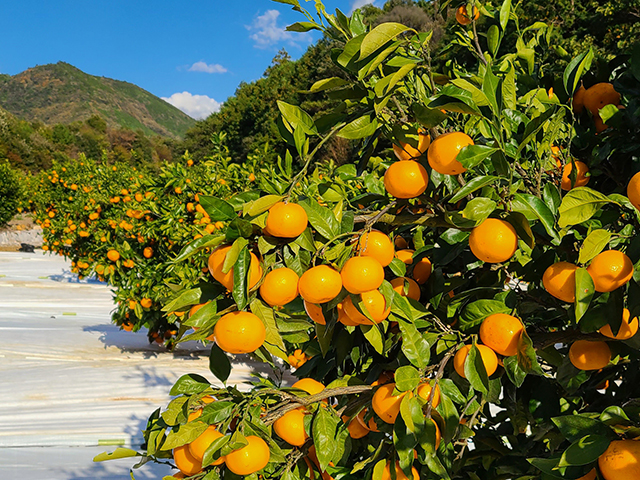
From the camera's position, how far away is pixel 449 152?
1.55 ft

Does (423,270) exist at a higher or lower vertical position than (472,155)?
lower

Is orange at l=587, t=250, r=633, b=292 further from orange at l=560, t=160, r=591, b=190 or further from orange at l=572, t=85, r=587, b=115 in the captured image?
orange at l=572, t=85, r=587, b=115

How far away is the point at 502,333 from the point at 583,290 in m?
0.11

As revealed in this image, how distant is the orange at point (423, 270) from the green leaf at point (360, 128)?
28 centimetres

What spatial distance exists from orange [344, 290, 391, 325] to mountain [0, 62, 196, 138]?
48.9 m

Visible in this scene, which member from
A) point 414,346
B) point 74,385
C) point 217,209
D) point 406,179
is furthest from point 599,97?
point 74,385

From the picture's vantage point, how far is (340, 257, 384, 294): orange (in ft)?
1.44

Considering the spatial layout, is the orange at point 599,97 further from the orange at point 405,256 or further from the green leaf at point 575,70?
the orange at point 405,256

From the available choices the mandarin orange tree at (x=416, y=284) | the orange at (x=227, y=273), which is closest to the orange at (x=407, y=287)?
the mandarin orange tree at (x=416, y=284)

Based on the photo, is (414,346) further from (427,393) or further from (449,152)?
(449,152)

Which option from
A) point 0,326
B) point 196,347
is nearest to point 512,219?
point 196,347

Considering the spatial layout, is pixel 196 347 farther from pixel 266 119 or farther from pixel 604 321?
pixel 266 119

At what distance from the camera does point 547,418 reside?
663mm

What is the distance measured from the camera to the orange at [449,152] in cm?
47
